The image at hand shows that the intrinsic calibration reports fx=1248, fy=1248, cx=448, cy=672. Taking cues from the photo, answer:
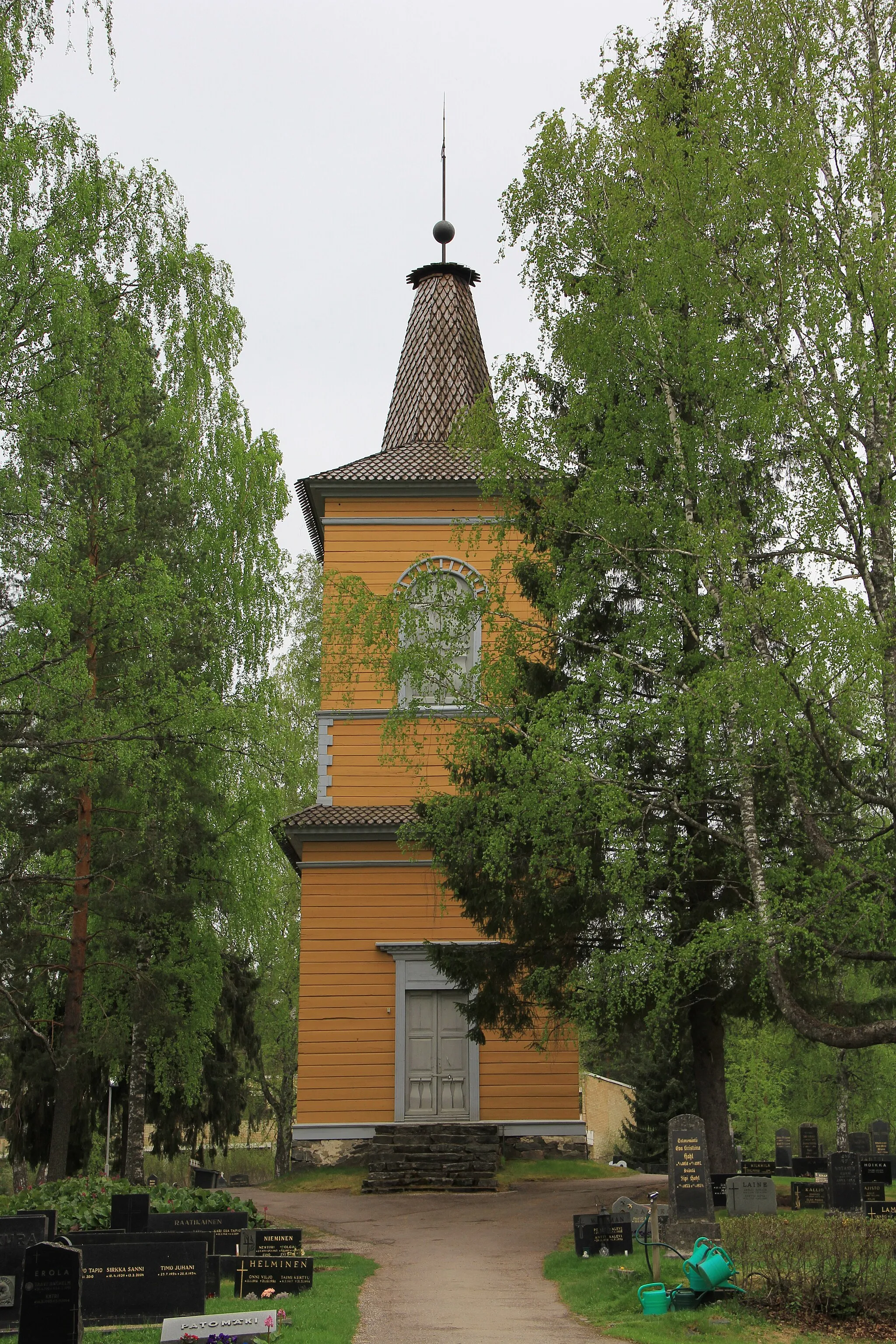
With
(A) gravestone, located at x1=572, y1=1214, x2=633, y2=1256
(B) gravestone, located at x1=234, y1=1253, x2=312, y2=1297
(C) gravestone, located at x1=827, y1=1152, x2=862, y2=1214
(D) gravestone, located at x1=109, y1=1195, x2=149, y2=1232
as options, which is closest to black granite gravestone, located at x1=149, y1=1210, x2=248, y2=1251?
(D) gravestone, located at x1=109, y1=1195, x2=149, y2=1232

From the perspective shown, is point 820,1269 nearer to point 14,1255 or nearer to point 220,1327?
point 220,1327

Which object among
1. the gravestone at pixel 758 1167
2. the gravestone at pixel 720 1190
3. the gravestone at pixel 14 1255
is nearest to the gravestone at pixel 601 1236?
the gravestone at pixel 720 1190

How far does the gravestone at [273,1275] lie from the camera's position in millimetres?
10727

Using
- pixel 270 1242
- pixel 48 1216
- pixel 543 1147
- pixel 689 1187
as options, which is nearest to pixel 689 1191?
pixel 689 1187

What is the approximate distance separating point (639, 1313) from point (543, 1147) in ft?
35.7

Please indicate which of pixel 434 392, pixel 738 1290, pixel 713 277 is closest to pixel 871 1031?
pixel 738 1290

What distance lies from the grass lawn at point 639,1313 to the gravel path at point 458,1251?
0.20 metres

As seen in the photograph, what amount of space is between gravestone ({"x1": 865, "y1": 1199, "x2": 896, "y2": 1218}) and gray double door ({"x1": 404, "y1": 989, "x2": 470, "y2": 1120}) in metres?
7.27

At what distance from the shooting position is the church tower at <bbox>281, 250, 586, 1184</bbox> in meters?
20.5

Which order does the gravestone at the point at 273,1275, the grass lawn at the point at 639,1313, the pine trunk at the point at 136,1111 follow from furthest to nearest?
the pine trunk at the point at 136,1111 < the gravestone at the point at 273,1275 < the grass lawn at the point at 639,1313

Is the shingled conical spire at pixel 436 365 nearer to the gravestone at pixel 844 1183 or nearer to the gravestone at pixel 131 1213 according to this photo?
the gravestone at pixel 844 1183

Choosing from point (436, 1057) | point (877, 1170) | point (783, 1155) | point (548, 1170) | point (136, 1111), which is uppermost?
point (436, 1057)

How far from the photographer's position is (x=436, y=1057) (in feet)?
68.1

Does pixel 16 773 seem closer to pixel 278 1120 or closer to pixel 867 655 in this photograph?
pixel 867 655
